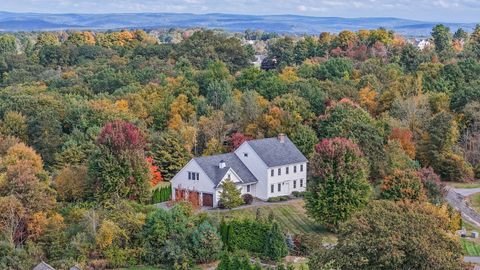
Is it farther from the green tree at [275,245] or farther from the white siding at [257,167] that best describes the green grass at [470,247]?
the white siding at [257,167]

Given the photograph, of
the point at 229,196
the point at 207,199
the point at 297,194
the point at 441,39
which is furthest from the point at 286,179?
the point at 441,39

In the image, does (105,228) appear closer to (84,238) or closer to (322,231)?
(84,238)

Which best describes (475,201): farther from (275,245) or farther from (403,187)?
(275,245)

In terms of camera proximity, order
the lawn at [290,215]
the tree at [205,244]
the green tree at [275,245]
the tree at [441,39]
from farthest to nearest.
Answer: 1. the tree at [441,39]
2. the lawn at [290,215]
3. the green tree at [275,245]
4. the tree at [205,244]

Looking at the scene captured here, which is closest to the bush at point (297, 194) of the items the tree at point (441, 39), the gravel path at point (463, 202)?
the gravel path at point (463, 202)

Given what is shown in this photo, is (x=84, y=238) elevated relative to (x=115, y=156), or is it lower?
lower

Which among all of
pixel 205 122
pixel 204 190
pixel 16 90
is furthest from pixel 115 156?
pixel 16 90
